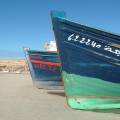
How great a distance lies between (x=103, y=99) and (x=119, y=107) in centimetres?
40

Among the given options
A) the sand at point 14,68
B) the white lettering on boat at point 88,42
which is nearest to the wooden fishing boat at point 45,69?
the white lettering on boat at point 88,42

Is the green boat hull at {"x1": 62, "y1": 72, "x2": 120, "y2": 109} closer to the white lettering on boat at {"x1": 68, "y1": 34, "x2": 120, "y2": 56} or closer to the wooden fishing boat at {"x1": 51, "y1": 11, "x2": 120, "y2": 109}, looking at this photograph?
the wooden fishing boat at {"x1": 51, "y1": 11, "x2": 120, "y2": 109}

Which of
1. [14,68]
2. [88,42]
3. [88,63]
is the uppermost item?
[88,42]

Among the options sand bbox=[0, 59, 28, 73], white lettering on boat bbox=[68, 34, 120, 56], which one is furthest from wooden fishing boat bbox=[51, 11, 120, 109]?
sand bbox=[0, 59, 28, 73]

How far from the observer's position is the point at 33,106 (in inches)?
344

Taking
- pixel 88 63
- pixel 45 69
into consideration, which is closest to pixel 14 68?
pixel 45 69

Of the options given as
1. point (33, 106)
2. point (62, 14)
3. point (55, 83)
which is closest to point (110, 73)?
point (62, 14)

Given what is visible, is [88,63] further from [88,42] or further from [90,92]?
[90,92]

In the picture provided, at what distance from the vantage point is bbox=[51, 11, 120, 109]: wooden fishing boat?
764cm

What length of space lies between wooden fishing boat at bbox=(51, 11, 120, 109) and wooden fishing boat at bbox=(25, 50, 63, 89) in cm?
446

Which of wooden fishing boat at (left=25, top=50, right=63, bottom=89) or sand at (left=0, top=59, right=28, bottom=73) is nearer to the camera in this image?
wooden fishing boat at (left=25, top=50, right=63, bottom=89)

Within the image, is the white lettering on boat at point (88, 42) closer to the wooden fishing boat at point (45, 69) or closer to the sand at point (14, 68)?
the wooden fishing boat at point (45, 69)

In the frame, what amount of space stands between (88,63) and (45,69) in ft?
17.6

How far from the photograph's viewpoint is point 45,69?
512 inches
